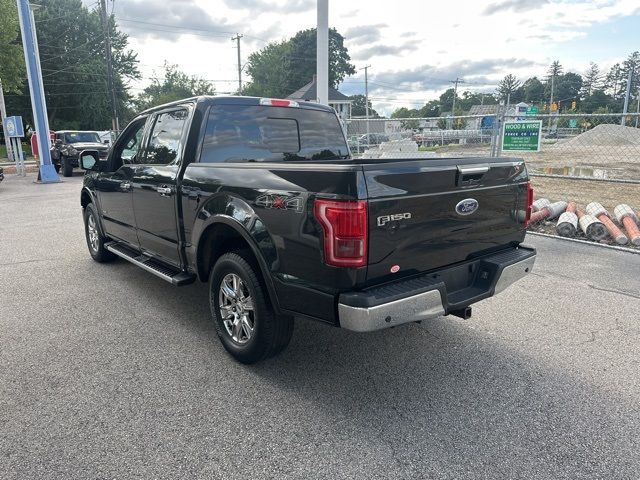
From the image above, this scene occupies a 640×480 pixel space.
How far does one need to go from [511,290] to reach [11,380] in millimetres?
4627

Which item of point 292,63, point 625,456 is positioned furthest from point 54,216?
point 292,63

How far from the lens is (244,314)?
133 inches

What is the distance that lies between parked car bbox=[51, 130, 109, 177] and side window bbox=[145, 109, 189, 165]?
50.1ft

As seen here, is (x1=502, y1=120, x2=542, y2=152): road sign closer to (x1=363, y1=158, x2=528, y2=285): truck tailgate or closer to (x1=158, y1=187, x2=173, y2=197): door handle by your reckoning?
(x1=363, y1=158, x2=528, y2=285): truck tailgate

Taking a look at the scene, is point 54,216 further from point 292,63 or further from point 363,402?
point 292,63

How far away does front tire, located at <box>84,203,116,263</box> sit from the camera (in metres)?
6.01

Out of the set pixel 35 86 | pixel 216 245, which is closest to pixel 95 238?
pixel 216 245

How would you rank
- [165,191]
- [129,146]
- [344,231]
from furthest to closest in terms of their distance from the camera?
[129,146] < [165,191] < [344,231]

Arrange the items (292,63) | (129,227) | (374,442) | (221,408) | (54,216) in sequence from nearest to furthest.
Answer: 1. (374,442)
2. (221,408)
3. (129,227)
4. (54,216)
5. (292,63)

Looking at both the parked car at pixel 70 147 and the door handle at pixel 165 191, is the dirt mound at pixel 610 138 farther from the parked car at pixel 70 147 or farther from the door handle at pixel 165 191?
the door handle at pixel 165 191

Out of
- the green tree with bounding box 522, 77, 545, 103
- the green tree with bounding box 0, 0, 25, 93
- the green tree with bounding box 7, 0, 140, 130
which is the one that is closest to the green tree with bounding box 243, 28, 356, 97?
the green tree with bounding box 7, 0, 140, 130

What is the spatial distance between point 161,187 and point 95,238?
270 centimetres

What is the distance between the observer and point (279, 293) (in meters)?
2.95

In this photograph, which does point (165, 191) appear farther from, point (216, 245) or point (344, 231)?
point (344, 231)
